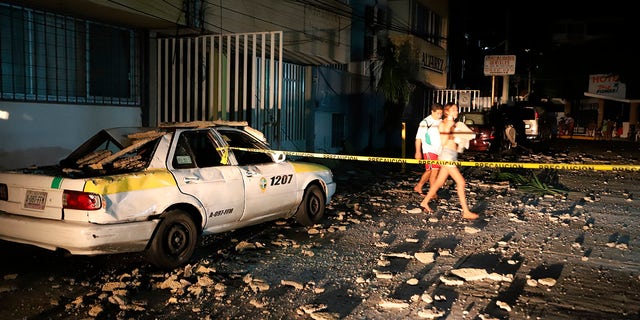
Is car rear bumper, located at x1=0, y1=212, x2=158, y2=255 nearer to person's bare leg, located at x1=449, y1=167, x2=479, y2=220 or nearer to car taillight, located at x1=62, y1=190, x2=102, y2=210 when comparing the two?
car taillight, located at x1=62, y1=190, x2=102, y2=210

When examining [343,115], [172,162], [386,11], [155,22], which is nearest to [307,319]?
[172,162]

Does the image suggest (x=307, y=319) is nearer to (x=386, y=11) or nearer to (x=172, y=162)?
(x=172, y=162)

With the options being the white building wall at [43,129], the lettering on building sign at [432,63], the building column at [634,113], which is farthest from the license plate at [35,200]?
the building column at [634,113]

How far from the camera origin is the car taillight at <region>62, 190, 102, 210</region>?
4.86 meters

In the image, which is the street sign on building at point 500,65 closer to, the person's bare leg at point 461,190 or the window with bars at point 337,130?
the window with bars at point 337,130

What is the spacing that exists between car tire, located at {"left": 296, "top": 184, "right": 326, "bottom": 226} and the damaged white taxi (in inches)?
8.2

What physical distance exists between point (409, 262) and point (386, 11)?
16563mm

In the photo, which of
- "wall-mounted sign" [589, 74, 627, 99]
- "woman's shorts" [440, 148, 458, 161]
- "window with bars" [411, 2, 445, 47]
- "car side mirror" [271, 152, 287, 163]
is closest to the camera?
"car side mirror" [271, 152, 287, 163]

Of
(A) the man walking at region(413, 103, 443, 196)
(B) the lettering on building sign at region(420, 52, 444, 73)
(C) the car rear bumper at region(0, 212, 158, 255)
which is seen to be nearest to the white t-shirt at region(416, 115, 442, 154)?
(A) the man walking at region(413, 103, 443, 196)

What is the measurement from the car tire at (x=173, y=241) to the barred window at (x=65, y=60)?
4520mm

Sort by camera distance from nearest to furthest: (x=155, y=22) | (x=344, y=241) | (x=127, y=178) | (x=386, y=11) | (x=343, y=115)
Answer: (x=127, y=178) < (x=344, y=241) < (x=155, y=22) < (x=343, y=115) < (x=386, y=11)

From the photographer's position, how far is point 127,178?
5145 mm

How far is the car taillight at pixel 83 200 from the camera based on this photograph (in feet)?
16.0

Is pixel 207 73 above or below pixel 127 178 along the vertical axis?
above
